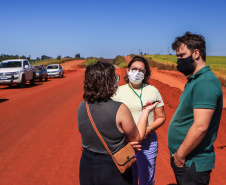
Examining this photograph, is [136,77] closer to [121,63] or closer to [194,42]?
[194,42]

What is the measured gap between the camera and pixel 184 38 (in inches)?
104

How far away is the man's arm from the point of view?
7.55ft

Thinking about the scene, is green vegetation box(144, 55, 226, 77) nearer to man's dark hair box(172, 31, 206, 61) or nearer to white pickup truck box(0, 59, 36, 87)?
white pickup truck box(0, 59, 36, 87)

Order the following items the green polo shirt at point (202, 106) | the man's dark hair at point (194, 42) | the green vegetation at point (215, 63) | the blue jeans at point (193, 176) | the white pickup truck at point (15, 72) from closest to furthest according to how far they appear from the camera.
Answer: the green polo shirt at point (202, 106), the blue jeans at point (193, 176), the man's dark hair at point (194, 42), the white pickup truck at point (15, 72), the green vegetation at point (215, 63)

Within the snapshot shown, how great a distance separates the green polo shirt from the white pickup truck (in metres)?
19.0

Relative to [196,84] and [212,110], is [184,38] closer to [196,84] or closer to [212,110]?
Result: [196,84]

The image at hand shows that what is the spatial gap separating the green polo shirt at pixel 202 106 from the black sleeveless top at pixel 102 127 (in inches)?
22.7

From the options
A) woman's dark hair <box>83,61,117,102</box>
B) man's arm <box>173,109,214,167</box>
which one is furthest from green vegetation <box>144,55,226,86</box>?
woman's dark hair <box>83,61,117,102</box>

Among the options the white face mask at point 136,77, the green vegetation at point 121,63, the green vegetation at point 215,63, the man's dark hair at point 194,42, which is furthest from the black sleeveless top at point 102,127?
the green vegetation at point 121,63

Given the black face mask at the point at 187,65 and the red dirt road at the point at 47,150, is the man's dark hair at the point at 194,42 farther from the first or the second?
the red dirt road at the point at 47,150

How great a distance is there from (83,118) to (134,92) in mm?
1180

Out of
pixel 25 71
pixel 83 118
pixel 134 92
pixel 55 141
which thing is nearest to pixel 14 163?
pixel 55 141

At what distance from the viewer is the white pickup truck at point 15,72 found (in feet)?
64.8

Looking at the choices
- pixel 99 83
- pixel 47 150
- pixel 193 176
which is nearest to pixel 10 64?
pixel 47 150
